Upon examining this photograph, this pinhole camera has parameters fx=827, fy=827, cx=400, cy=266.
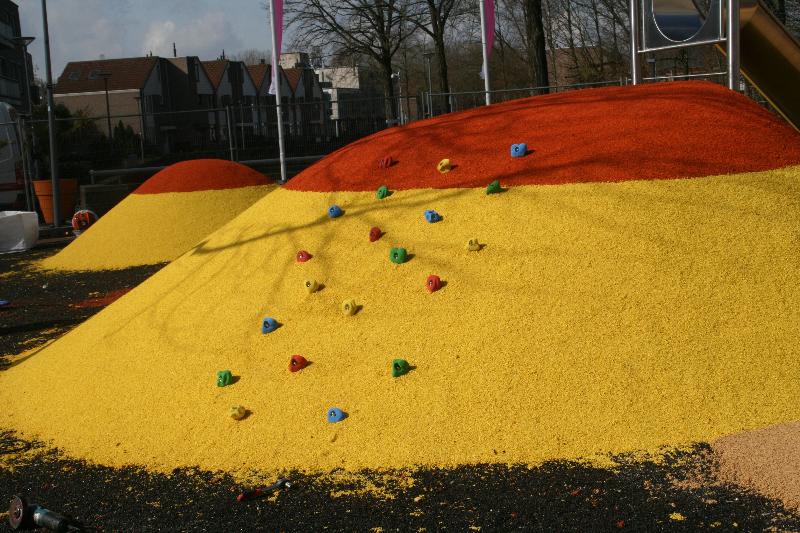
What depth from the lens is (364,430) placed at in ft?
17.1

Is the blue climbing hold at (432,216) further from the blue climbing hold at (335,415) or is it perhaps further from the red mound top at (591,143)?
the blue climbing hold at (335,415)

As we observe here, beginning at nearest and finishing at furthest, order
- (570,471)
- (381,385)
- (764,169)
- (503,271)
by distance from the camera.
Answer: (570,471), (381,385), (503,271), (764,169)

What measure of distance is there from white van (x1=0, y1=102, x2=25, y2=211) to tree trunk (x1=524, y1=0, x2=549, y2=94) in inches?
584

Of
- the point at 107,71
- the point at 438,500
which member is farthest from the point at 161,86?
the point at 438,500

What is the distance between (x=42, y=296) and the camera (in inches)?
502

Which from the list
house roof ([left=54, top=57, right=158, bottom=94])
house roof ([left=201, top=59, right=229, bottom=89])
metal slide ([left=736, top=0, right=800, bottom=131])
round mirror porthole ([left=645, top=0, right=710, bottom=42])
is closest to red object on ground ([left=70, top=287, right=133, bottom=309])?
round mirror porthole ([left=645, top=0, right=710, bottom=42])

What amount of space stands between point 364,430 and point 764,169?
373cm

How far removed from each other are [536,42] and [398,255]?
53.1 ft

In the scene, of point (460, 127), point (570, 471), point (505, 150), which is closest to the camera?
point (570, 471)

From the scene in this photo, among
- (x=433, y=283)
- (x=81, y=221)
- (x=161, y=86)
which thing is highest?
(x=161, y=86)

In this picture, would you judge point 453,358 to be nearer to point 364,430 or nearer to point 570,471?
point 364,430

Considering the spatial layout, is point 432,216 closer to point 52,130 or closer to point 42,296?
point 42,296

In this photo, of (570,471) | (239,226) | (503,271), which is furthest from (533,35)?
(570,471)

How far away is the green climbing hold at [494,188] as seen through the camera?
6508 millimetres
